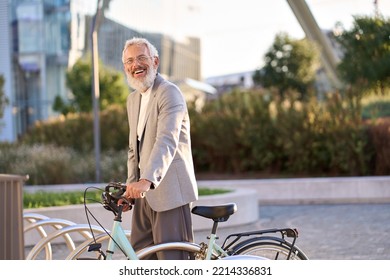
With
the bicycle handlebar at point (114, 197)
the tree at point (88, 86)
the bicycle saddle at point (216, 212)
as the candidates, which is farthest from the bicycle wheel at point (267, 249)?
the tree at point (88, 86)

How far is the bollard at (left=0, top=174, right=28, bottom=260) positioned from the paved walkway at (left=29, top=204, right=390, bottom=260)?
4.10 meters

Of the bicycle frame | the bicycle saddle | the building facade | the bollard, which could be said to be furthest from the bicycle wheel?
the building facade

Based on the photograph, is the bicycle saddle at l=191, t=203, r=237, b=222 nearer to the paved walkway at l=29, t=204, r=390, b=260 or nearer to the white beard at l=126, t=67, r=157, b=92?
the white beard at l=126, t=67, r=157, b=92

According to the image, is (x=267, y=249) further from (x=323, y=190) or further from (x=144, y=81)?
(x=323, y=190)

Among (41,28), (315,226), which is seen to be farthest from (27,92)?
(315,226)

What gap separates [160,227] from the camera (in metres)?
4.31

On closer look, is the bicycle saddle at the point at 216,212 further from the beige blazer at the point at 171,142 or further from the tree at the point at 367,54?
the tree at the point at 367,54

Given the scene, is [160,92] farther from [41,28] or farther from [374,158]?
[41,28]

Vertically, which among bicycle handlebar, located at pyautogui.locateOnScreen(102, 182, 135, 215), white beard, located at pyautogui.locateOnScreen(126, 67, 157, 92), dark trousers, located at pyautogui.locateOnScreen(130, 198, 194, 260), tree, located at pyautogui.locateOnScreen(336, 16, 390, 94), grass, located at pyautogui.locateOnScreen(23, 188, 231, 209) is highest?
tree, located at pyautogui.locateOnScreen(336, 16, 390, 94)

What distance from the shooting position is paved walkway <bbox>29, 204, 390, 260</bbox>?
8.16 meters

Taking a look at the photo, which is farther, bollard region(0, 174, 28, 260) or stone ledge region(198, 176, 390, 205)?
stone ledge region(198, 176, 390, 205)

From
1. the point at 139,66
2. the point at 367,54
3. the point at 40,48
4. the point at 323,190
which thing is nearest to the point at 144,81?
the point at 139,66

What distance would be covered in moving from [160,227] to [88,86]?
108 feet

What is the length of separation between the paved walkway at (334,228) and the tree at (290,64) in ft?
80.2
